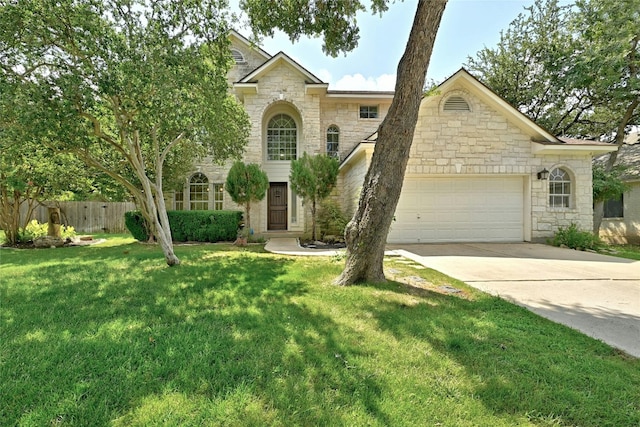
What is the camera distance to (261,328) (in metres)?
3.04

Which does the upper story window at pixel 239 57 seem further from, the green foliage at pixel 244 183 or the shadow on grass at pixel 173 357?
the shadow on grass at pixel 173 357

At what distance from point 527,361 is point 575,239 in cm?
915

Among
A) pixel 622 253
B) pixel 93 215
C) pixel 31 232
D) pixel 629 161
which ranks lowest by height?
pixel 622 253

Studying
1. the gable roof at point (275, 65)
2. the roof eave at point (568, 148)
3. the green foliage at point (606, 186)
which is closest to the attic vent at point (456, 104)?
the roof eave at point (568, 148)

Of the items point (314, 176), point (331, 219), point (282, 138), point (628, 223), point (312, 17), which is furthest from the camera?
point (282, 138)

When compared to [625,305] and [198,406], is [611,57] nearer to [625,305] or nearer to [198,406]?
[625,305]

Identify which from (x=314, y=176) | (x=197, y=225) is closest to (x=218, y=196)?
(x=197, y=225)

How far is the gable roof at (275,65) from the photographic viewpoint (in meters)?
12.3

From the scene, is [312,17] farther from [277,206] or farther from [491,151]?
[277,206]

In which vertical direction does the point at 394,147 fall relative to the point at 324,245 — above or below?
above

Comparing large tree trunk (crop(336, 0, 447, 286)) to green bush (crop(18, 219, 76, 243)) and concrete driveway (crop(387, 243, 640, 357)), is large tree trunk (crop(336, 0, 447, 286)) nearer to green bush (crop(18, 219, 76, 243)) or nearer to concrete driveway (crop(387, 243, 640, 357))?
concrete driveway (crop(387, 243, 640, 357))

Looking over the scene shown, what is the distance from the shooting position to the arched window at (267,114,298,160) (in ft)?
45.0

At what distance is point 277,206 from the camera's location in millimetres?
13547

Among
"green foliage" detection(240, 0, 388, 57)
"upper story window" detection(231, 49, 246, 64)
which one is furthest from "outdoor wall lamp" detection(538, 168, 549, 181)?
"upper story window" detection(231, 49, 246, 64)
